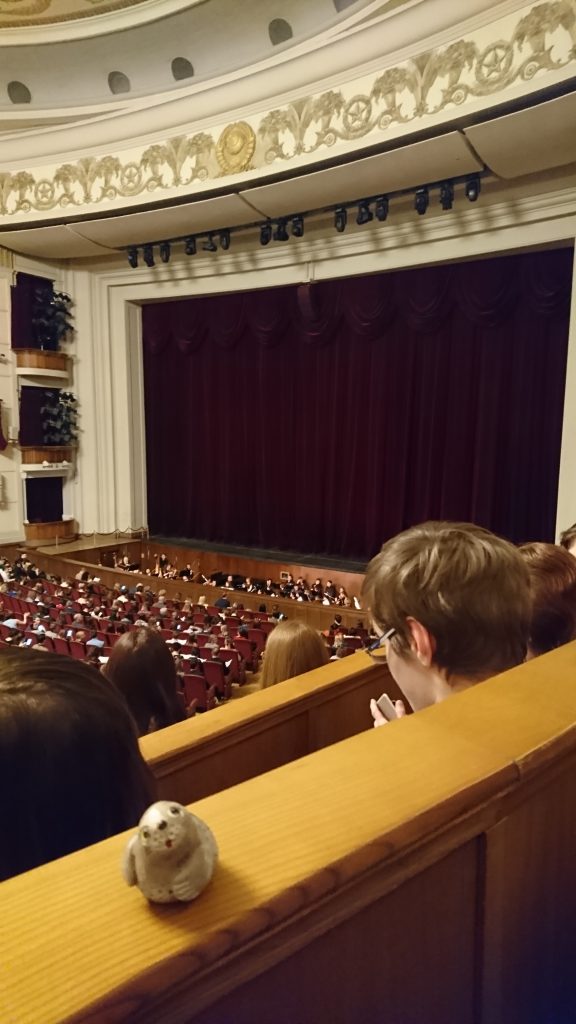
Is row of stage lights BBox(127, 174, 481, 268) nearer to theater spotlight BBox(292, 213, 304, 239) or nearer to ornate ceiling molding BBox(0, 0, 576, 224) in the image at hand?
theater spotlight BBox(292, 213, 304, 239)

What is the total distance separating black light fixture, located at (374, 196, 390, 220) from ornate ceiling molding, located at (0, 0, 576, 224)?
806 millimetres

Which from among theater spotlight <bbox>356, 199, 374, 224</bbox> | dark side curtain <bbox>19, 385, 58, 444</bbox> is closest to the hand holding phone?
theater spotlight <bbox>356, 199, 374, 224</bbox>

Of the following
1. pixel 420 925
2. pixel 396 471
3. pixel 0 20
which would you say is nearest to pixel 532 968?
pixel 420 925

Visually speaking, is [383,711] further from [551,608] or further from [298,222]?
[298,222]

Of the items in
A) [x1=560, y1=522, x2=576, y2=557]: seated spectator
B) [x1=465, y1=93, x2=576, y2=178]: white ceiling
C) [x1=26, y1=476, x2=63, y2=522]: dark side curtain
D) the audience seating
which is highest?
[x1=465, y1=93, x2=576, y2=178]: white ceiling

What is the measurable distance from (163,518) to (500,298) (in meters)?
6.42

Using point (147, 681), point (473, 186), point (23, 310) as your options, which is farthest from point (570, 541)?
point (23, 310)

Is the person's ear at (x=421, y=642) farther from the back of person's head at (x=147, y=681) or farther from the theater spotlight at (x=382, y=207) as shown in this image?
the theater spotlight at (x=382, y=207)

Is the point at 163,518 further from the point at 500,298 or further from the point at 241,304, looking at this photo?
the point at 500,298

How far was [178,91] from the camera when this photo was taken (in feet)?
25.4

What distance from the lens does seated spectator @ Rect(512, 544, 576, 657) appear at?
1.36 metres

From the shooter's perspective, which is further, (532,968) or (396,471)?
(396,471)

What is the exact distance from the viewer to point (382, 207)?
6824mm

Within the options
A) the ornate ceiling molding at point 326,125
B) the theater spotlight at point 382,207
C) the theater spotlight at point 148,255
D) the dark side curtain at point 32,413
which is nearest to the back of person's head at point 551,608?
the ornate ceiling molding at point 326,125
